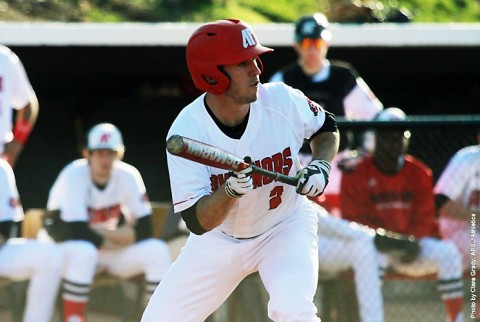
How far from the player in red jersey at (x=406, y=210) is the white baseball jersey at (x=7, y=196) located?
185cm

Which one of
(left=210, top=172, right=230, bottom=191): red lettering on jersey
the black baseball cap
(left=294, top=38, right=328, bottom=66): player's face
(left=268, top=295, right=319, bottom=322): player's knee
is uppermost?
the black baseball cap

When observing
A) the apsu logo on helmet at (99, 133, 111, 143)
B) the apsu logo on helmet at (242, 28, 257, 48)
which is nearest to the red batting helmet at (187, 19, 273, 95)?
the apsu logo on helmet at (242, 28, 257, 48)

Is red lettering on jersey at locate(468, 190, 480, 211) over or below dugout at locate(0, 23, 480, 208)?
below

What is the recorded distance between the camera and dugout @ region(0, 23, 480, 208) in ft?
27.6

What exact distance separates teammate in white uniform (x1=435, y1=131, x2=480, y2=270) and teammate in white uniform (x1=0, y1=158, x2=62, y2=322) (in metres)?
2.20

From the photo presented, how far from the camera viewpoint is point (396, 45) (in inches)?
343

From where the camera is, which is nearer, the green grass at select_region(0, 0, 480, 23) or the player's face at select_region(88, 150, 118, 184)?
the player's face at select_region(88, 150, 118, 184)

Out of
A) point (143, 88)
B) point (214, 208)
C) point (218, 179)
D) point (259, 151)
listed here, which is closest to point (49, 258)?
point (218, 179)

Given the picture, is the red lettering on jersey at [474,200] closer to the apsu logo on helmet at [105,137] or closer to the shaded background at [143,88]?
the apsu logo on helmet at [105,137]

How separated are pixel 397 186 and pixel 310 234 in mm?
1758

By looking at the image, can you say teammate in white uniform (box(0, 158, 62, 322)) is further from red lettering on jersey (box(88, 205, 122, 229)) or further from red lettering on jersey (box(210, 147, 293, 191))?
red lettering on jersey (box(210, 147, 293, 191))

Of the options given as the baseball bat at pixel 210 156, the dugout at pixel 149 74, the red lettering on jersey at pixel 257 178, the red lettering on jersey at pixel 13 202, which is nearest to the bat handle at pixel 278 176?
the baseball bat at pixel 210 156

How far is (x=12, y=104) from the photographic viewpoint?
681 cm

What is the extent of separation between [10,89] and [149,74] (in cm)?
238
